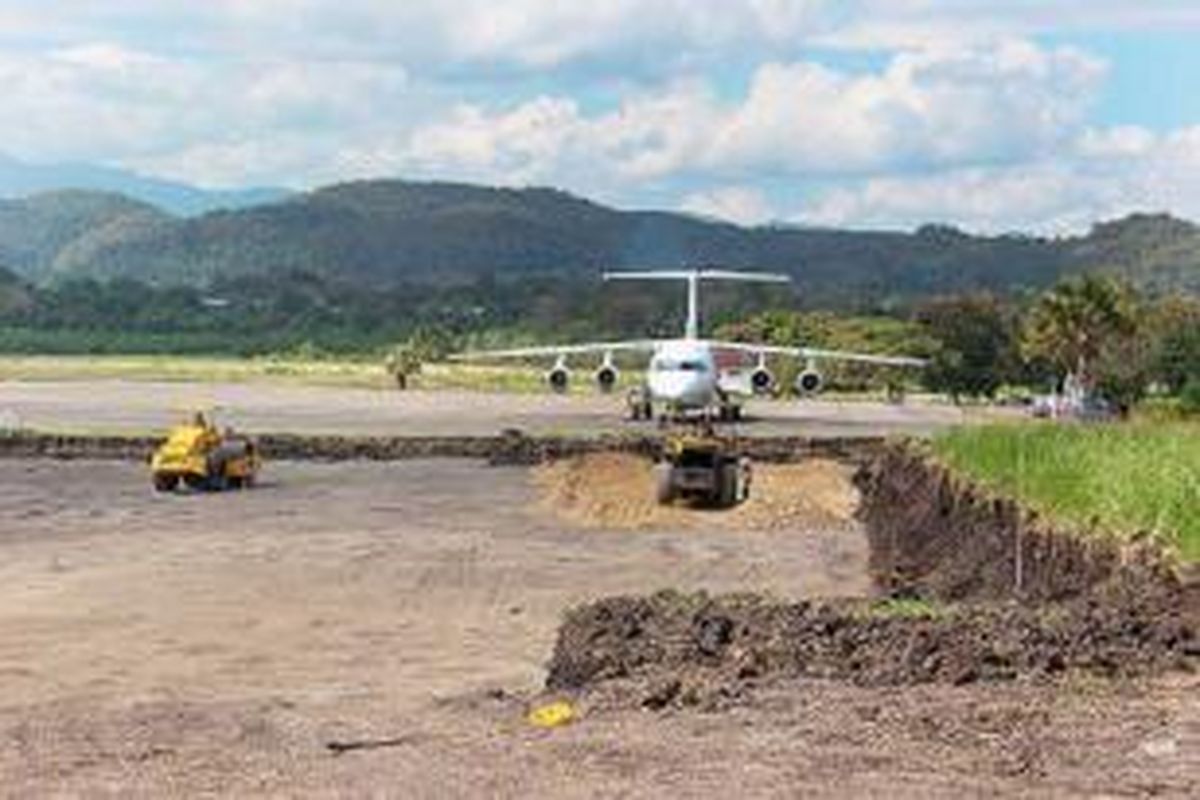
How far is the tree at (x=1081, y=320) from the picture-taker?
122 meters

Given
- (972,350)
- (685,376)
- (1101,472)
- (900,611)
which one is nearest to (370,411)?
(685,376)

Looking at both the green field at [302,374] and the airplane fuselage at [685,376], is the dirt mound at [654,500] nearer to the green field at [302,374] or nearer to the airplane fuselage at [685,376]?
the airplane fuselage at [685,376]

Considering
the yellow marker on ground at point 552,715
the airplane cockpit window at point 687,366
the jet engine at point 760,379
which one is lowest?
the yellow marker on ground at point 552,715

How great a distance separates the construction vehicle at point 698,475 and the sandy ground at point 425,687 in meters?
1.23

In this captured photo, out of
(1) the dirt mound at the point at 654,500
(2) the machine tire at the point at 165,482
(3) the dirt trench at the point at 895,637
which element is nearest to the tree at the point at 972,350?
(1) the dirt mound at the point at 654,500

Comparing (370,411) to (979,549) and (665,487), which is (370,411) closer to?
(665,487)

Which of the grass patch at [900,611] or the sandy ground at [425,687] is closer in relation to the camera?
the sandy ground at [425,687]

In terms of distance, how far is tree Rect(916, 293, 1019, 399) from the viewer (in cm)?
14000

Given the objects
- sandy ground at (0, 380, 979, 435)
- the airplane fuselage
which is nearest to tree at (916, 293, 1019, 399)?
sandy ground at (0, 380, 979, 435)

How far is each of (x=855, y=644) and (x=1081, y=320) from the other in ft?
351

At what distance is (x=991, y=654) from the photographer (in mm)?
17594

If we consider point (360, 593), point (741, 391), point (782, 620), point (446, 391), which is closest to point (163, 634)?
point (360, 593)

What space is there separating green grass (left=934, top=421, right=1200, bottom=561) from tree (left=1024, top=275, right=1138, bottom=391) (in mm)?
80595

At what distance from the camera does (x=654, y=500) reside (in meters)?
49.4
